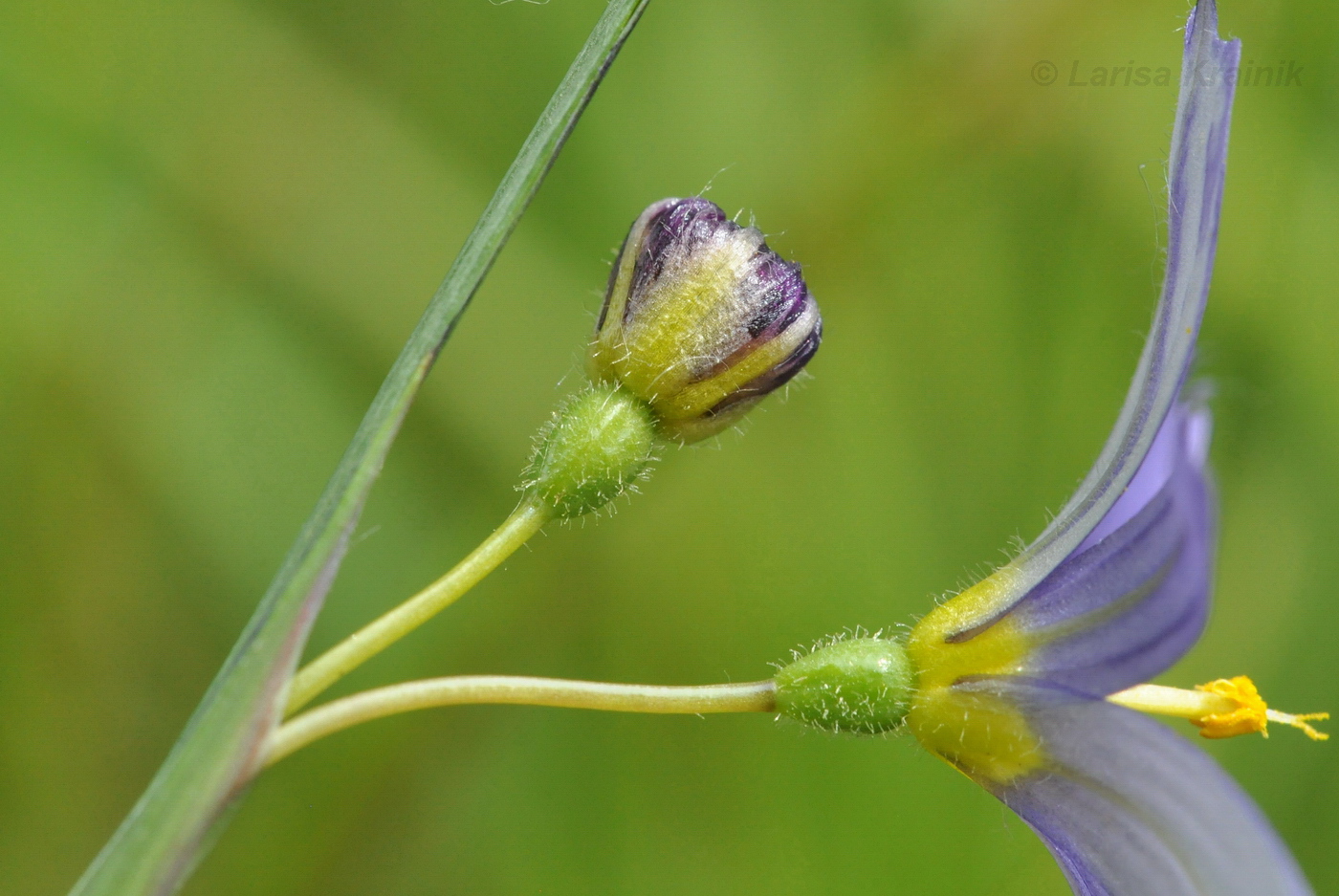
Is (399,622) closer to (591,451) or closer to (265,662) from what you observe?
(265,662)

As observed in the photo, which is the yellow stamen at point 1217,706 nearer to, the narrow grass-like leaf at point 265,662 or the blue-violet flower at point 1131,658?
the blue-violet flower at point 1131,658

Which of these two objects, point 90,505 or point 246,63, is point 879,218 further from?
point 90,505

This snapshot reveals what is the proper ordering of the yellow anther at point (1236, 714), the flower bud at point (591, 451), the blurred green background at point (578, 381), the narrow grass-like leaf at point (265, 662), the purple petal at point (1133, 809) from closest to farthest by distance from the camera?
the narrow grass-like leaf at point (265, 662) < the purple petal at point (1133, 809) < the flower bud at point (591, 451) < the yellow anther at point (1236, 714) < the blurred green background at point (578, 381)

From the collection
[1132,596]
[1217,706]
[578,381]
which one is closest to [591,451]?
[1132,596]

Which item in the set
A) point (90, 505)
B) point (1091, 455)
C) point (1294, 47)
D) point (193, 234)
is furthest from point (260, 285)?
point (1294, 47)

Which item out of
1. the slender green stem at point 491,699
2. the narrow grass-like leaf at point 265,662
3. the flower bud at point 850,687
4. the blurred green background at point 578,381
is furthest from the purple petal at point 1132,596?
the blurred green background at point 578,381
